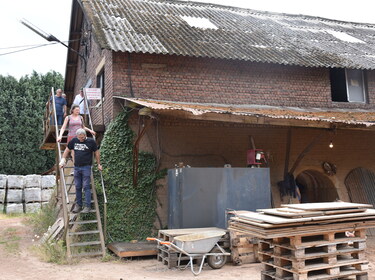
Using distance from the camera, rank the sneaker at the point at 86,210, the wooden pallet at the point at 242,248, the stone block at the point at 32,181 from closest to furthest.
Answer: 1. the wooden pallet at the point at 242,248
2. the sneaker at the point at 86,210
3. the stone block at the point at 32,181

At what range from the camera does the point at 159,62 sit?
1128cm

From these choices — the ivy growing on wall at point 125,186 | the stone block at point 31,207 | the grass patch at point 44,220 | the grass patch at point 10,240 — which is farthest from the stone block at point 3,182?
the ivy growing on wall at point 125,186

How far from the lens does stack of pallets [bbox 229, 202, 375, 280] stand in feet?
17.8

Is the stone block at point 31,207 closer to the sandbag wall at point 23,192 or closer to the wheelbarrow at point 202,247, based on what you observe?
the sandbag wall at point 23,192

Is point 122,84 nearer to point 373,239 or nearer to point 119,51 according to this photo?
point 119,51

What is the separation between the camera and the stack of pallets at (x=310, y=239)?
5.43 metres

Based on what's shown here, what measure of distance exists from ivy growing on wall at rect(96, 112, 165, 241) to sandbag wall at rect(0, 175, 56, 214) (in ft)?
33.3

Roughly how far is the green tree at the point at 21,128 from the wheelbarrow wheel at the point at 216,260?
1836cm

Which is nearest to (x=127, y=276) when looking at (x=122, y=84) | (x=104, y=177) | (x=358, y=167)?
(x=104, y=177)

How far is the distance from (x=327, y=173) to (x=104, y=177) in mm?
6959

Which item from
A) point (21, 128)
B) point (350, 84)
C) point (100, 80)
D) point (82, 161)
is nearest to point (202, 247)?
point (82, 161)

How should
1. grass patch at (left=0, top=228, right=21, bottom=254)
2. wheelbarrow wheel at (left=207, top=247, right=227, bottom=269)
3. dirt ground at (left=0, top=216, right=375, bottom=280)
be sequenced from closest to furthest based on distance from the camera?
dirt ground at (left=0, top=216, right=375, bottom=280) → wheelbarrow wheel at (left=207, top=247, right=227, bottom=269) → grass patch at (left=0, top=228, right=21, bottom=254)

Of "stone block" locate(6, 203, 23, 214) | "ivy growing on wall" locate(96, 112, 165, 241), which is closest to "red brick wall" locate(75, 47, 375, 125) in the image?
"ivy growing on wall" locate(96, 112, 165, 241)

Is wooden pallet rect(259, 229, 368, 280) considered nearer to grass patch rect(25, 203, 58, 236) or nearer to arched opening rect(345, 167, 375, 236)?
arched opening rect(345, 167, 375, 236)
